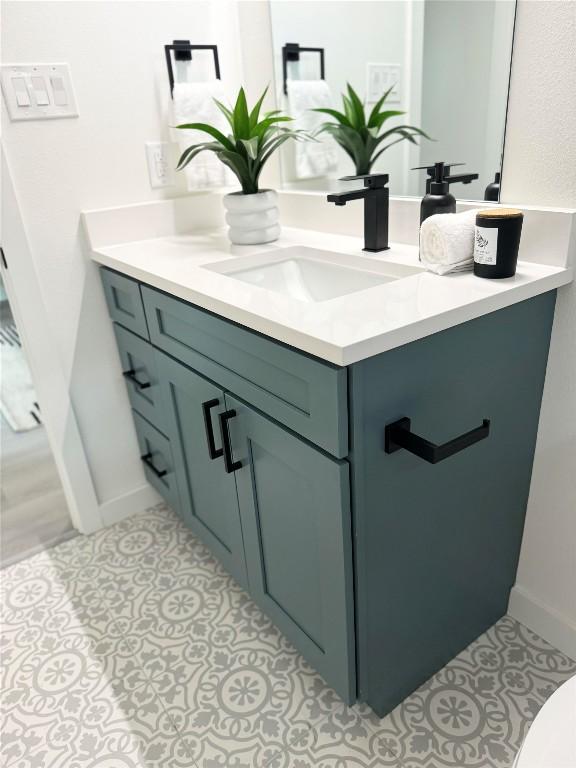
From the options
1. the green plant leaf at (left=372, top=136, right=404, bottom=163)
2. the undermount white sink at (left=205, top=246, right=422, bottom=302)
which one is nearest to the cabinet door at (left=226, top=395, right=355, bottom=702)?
the undermount white sink at (left=205, top=246, right=422, bottom=302)

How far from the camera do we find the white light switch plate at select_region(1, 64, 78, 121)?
4.47 ft

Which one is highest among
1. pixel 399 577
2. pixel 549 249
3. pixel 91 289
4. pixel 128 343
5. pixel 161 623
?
pixel 549 249

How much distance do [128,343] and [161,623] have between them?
0.78m

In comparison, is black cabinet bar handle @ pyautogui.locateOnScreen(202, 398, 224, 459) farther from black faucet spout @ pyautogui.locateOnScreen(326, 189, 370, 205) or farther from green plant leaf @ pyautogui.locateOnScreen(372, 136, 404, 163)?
green plant leaf @ pyautogui.locateOnScreen(372, 136, 404, 163)

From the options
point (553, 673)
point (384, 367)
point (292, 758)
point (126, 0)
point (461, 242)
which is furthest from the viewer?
point (126, 0)

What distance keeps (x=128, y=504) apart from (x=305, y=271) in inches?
40.7

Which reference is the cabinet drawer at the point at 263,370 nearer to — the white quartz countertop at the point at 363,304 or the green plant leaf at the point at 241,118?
the white quartz countertop at the point at 363,304

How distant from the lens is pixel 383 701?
1164mm

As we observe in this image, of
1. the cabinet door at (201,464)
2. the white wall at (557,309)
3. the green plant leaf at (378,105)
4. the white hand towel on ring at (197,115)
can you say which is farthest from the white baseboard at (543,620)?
the white hand towel on ring at (197,115)

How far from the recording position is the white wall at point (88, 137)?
1402mm

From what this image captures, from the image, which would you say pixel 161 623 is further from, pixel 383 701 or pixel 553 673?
pixel 553 673

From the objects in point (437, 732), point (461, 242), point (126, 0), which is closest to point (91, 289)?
point (126, 0)

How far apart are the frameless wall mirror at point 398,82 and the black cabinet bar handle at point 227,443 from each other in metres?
0.69

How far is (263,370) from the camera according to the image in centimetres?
98
